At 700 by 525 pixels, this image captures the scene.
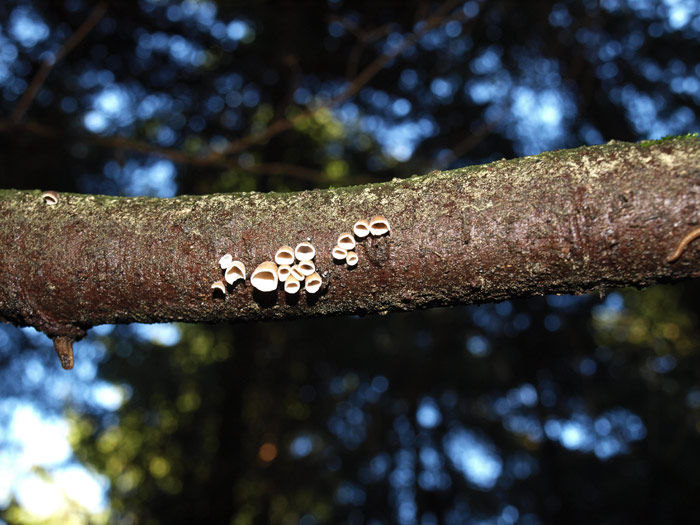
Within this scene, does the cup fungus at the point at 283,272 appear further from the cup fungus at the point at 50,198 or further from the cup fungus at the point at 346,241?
the cup fungus at the point at 50,198

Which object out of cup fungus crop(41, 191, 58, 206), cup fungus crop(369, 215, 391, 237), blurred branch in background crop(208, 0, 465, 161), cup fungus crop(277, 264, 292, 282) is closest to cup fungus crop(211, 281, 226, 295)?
cup fungus crop(277, 264, 292, 282)

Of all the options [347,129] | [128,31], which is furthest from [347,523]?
[128,31]

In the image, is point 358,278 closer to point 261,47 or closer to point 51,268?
point 51,268

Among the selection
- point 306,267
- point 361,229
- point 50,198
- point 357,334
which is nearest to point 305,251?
point 306,267

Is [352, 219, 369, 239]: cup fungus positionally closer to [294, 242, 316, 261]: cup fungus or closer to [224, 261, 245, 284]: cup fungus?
[294, 242, 316, 261]: cup fungus

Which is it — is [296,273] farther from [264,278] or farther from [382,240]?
[382,240]

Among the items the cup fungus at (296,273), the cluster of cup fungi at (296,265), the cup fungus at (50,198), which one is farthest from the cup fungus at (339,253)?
the cup fungus at (50,198)
